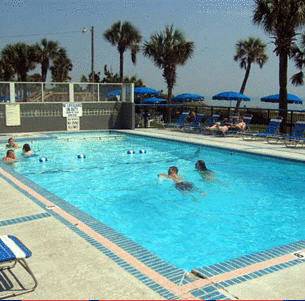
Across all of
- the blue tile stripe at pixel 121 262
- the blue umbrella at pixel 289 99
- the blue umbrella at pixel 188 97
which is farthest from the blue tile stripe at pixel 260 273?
the blue umbrella at pixel 188 97

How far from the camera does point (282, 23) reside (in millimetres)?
18688

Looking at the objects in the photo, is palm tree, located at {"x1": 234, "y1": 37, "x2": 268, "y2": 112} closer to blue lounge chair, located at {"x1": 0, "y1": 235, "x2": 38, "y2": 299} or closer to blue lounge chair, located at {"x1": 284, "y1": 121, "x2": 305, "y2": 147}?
blue lounge chair, located at {"x1": 284, "y1": 121, "x2": 305, "y2": 147}

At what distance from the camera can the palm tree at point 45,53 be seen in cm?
4503

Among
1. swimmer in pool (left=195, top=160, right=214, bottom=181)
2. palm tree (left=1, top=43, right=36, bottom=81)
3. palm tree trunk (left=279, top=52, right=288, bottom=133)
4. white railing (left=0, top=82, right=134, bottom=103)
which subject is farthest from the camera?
palm tree (left=1, top=43, right=36, bottom=81)

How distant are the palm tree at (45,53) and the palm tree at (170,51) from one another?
18647 millimetres

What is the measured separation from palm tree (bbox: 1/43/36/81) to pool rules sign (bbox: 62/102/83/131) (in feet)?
90.8

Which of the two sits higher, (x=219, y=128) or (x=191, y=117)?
(x=191, y=117)

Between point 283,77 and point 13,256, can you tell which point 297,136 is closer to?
point 283,77

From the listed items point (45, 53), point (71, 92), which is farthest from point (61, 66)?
point (71, 92)

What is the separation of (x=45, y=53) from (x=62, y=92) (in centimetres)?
2810

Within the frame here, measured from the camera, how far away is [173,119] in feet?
79.1

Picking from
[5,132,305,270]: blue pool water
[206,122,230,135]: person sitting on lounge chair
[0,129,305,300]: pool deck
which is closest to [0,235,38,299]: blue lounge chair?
[0,129,305,300]: pool deck

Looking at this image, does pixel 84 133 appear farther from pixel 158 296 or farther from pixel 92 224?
pixel 158 296

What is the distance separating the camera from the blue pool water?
22.0 ft
